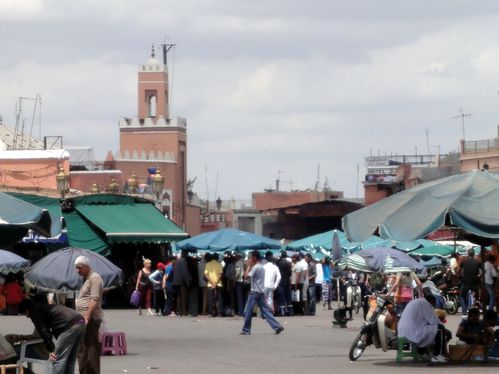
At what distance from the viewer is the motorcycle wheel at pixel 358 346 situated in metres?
20.4

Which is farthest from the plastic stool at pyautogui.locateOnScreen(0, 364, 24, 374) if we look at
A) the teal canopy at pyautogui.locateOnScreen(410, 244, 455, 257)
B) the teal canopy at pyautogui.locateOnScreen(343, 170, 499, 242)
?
the teal canopy at pyautogui.locateOnScreen(410, 244, 455, 257)

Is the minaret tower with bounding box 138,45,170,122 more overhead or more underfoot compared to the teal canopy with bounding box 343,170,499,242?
more overhead

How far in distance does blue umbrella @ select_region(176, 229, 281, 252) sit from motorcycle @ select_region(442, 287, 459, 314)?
4689 millimetres

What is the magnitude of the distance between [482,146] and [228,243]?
46759mm

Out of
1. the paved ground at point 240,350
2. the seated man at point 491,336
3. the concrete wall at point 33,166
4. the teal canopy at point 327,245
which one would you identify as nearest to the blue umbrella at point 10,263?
the paved ground at point 240,350

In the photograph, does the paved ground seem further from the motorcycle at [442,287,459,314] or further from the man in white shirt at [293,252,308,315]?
the motorcycle at [442,287,459,314]

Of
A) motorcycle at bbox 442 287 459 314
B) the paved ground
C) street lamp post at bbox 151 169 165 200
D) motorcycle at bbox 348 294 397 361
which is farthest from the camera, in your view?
street lamp post at bbox 151 169 165 200

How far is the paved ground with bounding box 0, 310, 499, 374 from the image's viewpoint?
19188mm

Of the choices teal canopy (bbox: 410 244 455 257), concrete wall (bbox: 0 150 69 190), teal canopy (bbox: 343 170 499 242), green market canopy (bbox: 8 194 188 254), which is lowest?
teal canopy (bbox: 343 170 499 242)

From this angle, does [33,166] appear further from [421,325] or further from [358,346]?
[421,325]

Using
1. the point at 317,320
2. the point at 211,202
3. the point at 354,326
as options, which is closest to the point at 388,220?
the point at 354,326

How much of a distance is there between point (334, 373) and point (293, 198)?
331 feet

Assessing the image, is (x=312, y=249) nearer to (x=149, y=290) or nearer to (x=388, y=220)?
(x=149, y=290)

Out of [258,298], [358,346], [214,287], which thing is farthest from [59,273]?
[214,287]
